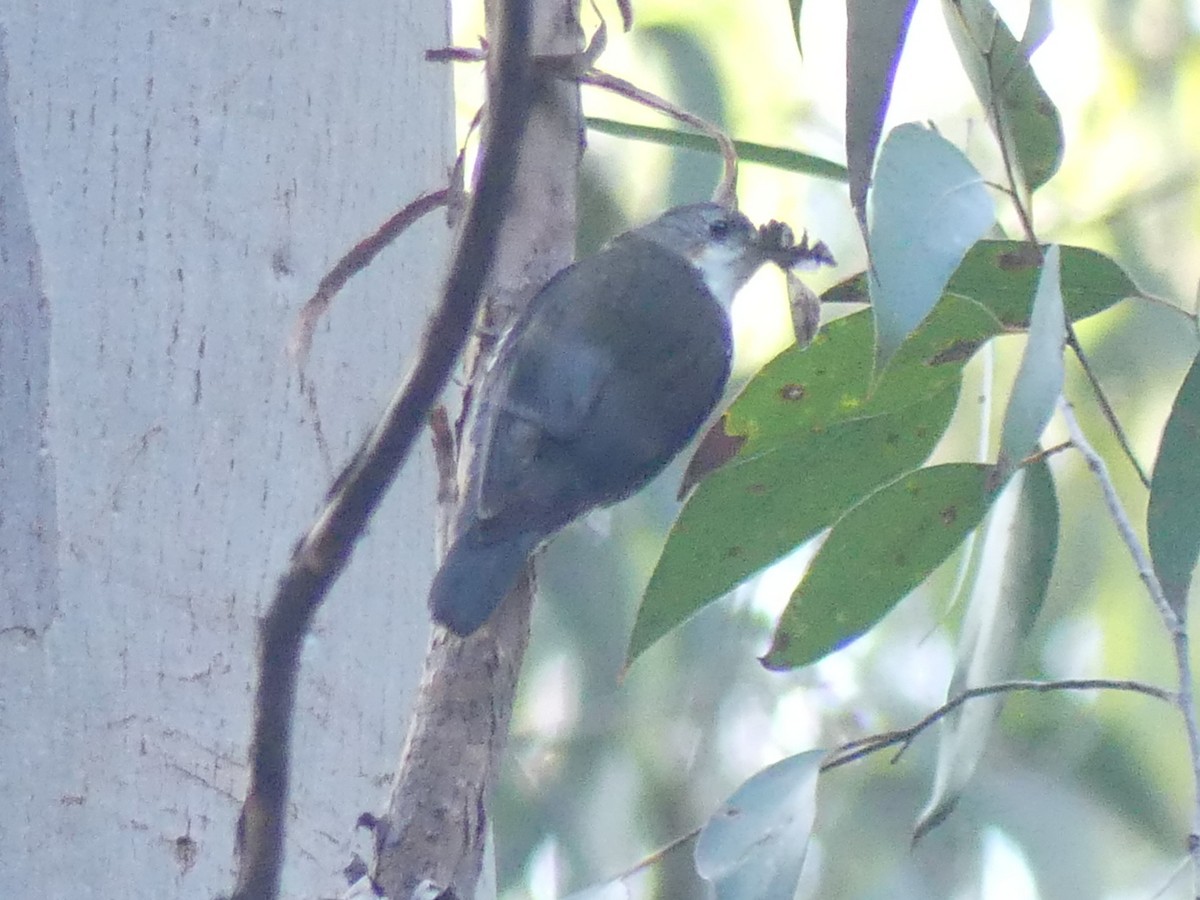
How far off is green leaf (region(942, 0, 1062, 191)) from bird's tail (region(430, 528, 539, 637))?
0.44 meters

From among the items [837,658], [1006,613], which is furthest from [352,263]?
[837,658]

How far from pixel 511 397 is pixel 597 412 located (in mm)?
79

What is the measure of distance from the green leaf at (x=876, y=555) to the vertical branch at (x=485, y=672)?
0.63 ft

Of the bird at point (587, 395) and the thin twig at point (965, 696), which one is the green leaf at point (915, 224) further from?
the bird at point (587, 395)

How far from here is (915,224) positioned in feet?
2.50

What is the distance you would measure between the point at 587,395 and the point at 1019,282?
42 centimetres

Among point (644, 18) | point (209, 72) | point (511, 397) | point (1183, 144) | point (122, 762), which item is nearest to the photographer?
point (122, 762)

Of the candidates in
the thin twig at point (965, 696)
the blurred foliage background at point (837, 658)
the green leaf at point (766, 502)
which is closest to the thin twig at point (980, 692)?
the thin twig at point (965, 696)

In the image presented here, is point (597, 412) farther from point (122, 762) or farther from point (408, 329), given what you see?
point (122, 762)

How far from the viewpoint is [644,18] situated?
7.36 feet

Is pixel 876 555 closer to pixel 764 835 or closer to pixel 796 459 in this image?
pixel 796 459

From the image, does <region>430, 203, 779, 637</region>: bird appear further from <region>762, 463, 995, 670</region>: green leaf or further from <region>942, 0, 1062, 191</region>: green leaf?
<region>942, 0, 1062, 191</region>: green leaf

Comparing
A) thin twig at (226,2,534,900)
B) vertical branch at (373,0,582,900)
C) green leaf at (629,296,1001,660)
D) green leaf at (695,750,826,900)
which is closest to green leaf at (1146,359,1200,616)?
green leaf at (629,296,1001,660)

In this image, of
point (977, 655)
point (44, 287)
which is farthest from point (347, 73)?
point (977, 655)
